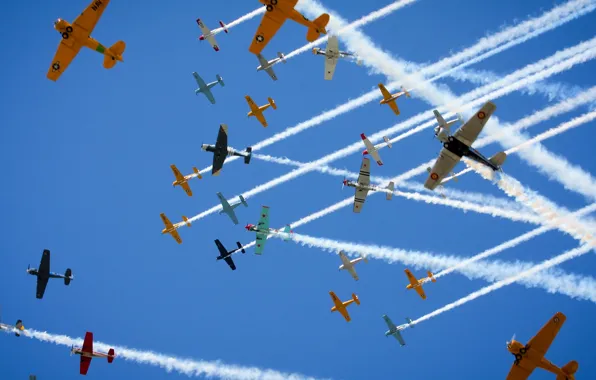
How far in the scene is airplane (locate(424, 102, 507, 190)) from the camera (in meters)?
33.1

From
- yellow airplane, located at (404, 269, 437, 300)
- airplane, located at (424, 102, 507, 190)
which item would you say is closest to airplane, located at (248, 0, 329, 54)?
airplane, located at (424, 102, 507, 190)

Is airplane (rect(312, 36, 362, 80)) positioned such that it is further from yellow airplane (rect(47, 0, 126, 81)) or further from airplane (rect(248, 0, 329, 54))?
yellow airplane (rect(47, 0, 126, 81))

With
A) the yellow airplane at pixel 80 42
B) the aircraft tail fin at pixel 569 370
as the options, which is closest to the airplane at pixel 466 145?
the aircraft tail fin at pixel 569 370

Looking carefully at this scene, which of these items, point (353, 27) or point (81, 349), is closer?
point (353, 27)

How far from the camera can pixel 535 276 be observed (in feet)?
116

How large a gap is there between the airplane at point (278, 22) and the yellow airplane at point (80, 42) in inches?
294

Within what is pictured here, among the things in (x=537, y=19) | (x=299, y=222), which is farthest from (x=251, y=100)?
(x=537, y=19)

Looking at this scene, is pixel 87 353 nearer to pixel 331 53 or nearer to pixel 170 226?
pixel 170 226

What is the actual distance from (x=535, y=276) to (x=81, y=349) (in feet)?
83.9

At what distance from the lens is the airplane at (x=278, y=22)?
112 ft

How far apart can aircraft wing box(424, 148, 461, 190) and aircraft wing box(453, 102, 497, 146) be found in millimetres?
1061

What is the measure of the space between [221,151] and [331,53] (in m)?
8.34

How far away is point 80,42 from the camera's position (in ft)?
120

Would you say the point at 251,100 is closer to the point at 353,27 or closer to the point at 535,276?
the point at 353,27
